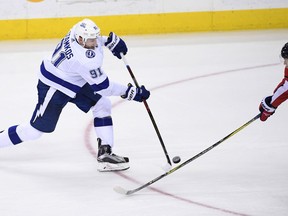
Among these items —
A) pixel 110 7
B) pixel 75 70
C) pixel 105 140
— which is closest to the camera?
pixel 75 70

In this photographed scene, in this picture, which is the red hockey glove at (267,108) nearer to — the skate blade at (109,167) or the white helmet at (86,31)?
the skate blade at (109,167)

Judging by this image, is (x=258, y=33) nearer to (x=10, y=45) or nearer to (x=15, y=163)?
(x=10, y=45)

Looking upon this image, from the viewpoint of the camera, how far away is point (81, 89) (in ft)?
15.8

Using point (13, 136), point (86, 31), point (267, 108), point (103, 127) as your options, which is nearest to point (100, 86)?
point (86, 31)

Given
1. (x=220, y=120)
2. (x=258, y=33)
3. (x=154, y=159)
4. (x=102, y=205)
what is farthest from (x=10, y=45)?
(x=102, y=205)

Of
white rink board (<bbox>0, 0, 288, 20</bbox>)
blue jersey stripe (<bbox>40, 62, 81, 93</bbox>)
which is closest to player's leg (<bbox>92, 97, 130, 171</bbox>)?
blue jersey stripe (<bbox>40, 62, 81, 93</bbox>)

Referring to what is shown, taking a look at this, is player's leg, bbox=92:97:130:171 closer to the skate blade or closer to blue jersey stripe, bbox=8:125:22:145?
the skate blade

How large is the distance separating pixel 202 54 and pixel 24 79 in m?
2.20

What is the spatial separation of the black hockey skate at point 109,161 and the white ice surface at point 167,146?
6 centimetres

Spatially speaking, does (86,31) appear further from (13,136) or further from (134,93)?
(13,136)

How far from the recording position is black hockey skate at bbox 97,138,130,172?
475 centimetres

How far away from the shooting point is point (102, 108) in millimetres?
4871

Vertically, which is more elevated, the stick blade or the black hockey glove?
the black hockey glove

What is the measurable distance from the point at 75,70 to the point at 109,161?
0.64 metres
